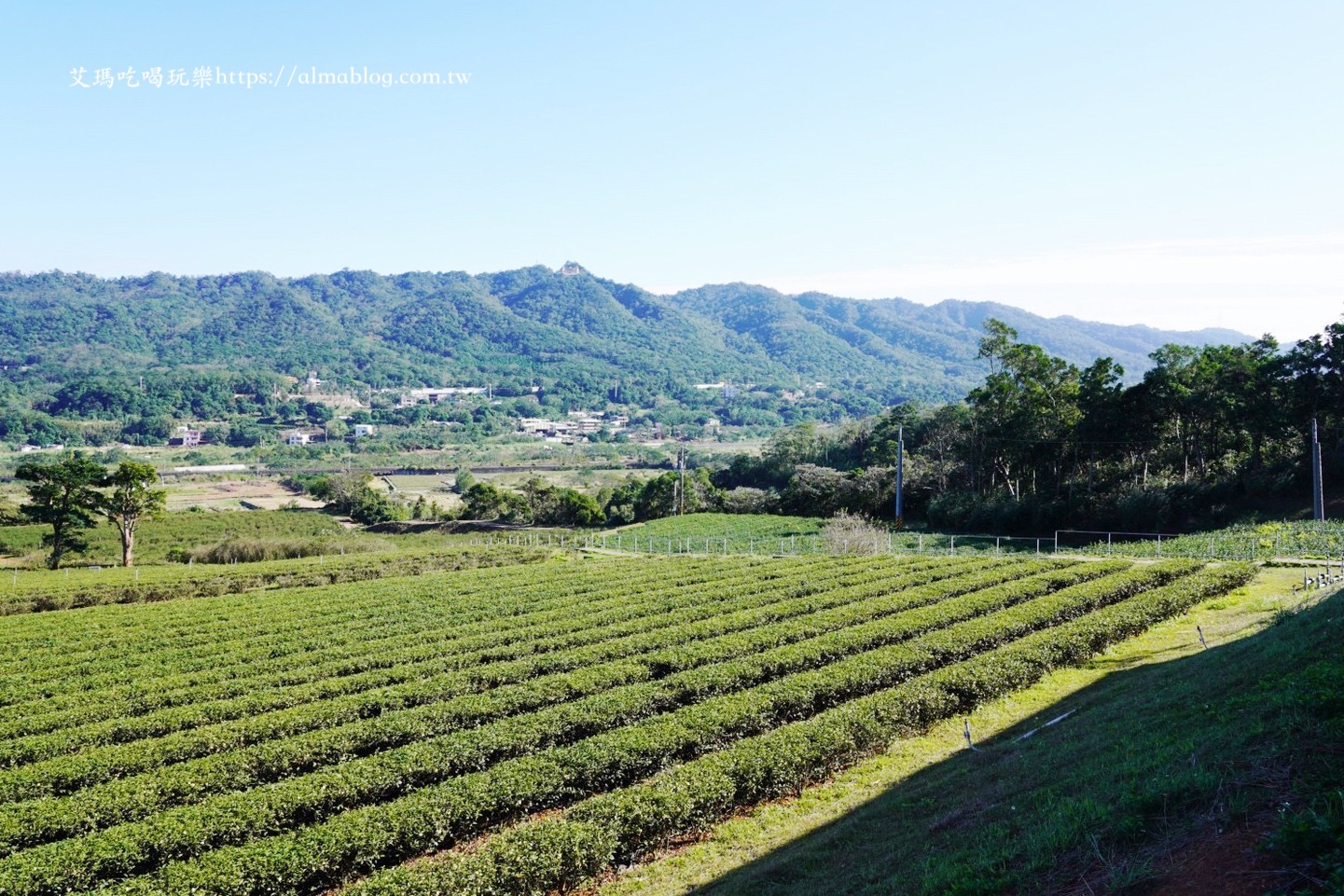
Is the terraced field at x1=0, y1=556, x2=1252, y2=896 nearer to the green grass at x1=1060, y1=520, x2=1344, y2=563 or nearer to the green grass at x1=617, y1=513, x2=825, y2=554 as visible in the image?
the green grass at x1=1060, y1=520, x2=1344, y2=563

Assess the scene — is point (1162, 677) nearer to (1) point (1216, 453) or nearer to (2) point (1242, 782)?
(2) point (1242, 782)

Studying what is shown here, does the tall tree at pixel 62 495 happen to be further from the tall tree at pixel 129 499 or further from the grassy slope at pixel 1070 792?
the grassy slope at pixel 1070 792

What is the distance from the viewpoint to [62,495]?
158ft

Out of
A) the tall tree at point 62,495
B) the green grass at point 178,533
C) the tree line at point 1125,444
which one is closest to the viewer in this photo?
the tree line at point 1125,444

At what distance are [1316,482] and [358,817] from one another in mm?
44347

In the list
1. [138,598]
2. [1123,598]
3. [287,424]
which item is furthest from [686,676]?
[287,424]

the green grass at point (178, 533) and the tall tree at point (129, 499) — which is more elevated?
the tall tree at point (129, 499)

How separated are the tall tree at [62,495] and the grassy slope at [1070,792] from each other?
50493mm

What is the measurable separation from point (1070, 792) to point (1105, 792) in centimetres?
92

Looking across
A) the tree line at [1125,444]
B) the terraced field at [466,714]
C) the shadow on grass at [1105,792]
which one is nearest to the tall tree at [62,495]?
the terraced field at [466,714]

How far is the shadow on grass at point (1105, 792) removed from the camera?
7.83 metres

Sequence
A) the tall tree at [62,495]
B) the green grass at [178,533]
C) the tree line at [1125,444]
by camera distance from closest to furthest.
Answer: the tree line at [1125,444] → the tall tree at [62,495] → the green grass at [178,533]

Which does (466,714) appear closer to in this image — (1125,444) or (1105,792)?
(1105,792)

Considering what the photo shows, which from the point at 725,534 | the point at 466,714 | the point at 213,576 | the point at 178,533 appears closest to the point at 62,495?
the point at 213,576
